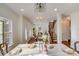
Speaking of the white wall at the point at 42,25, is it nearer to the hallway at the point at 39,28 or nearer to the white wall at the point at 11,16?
the hallway at the point at 39,28

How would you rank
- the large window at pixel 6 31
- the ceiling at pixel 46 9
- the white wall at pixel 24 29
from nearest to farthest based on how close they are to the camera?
1. the ceiling at pixel 46 9
2. the large window at pixel 6 31
3. the white wall at pixel 24 29

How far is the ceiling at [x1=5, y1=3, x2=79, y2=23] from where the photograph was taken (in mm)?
1448

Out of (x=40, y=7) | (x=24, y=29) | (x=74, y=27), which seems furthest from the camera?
(x=24, y=29)

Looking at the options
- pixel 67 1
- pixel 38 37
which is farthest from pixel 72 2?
pixel 38 37

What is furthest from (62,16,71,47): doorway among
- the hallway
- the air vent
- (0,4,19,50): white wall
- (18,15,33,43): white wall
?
(0,4,19,50): white wall

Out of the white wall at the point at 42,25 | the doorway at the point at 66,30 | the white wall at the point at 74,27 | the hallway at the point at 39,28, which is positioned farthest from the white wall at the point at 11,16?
the white wall at the point at 74,27

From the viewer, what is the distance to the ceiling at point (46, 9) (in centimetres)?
145

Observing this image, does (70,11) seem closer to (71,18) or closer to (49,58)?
(71,18)

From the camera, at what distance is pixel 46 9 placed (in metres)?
1.57

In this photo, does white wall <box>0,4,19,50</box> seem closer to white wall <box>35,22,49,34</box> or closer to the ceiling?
the ceiling

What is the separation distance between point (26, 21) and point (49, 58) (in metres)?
0.74

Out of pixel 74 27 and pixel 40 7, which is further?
pixel 74 27

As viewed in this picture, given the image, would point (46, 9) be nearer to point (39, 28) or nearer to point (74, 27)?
point (39, 28)

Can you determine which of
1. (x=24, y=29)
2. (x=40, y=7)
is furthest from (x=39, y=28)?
(x=40, y=7)
